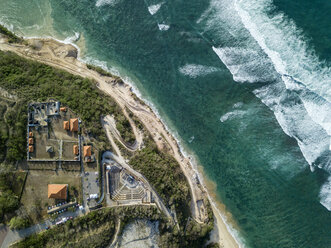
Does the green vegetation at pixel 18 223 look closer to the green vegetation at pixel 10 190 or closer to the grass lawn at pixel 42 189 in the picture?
the grass lawn at pixel 42 189

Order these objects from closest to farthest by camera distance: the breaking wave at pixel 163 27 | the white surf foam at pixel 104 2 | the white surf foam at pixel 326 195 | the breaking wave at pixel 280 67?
the breaking wave at pixel 280 67 → the white surf foam at pixel 326 195 → the breaking wave at pixel 163 27 → the white surf foam at pixel 104 2

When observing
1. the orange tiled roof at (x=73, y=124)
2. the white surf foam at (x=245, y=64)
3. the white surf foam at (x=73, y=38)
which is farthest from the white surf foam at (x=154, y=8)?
the orange tiled roof at (x=73, y=124)

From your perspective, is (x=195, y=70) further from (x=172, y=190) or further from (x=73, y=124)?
(x=73, y=124)

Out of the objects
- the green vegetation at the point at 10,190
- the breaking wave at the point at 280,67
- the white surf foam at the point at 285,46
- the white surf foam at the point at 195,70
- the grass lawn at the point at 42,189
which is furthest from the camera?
the white surf foam at the point at 195,70

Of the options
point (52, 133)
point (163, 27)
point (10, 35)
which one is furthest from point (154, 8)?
point (52, 133)

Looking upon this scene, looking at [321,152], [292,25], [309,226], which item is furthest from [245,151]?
[292,25]

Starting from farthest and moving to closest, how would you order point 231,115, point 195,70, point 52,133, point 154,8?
point 154,8 < point 195,70 < point 231,115 < point 52,133

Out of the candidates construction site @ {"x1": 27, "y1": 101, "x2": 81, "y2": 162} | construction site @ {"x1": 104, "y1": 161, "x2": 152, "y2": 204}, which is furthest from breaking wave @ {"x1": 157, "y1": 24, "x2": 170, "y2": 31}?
construction site @ {"x1": 104, "y1": 161, "x2": 152, "y2": 204}
